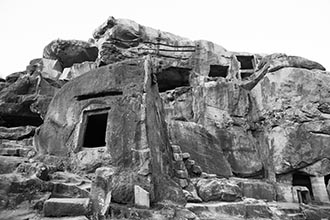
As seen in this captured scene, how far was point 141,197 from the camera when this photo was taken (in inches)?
199

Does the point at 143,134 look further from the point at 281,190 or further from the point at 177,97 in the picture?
the point at 177,97

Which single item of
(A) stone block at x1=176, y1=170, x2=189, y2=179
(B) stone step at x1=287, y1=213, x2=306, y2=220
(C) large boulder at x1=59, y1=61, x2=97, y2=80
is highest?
(C) large boulder at x1=59, y1=61, x2=97, y2=80

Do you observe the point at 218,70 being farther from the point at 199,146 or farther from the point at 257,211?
the point at 257,211

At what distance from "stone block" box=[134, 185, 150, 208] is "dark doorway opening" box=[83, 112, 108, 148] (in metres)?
2.74

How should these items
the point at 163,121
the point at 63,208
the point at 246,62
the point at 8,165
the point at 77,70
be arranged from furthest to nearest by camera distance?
the point at 246,62, the point at 77,70, the point at 163,121, the point at 8,165, the point at 63,208

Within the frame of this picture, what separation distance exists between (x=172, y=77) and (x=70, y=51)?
9985 millimetres

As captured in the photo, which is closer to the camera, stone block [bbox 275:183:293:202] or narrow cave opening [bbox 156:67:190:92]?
stone block [bbox 275:183:293:202]

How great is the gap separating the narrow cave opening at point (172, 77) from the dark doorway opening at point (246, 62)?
6.57m

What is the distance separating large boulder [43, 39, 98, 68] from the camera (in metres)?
21.7

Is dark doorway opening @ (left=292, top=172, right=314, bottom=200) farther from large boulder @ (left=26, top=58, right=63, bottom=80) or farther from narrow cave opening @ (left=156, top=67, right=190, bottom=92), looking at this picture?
large boulder @ (left=26, top=58, right=63, bottom=80)

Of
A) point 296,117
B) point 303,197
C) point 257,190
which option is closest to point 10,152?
point 257,190

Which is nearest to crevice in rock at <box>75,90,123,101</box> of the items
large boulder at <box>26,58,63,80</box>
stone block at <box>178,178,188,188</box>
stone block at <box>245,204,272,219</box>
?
stone block at <box>178,178,188,188</box>

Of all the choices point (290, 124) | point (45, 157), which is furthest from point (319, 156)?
point (45, 157)

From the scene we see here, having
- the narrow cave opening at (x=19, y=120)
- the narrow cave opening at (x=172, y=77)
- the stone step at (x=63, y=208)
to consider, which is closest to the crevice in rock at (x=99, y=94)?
the stone step at (x=63, y=208)
